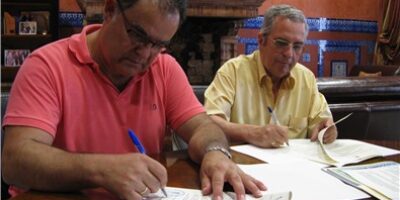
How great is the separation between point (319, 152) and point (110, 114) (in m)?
0.64

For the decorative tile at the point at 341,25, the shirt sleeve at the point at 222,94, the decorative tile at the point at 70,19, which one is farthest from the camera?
the decorative tile at the point at 341,25

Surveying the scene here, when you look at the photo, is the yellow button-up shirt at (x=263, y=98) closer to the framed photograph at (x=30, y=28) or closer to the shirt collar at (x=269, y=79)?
the shirt collar at (x=269, y=79)

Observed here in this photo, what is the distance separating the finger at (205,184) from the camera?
979 millimetres

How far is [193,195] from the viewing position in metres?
0.95

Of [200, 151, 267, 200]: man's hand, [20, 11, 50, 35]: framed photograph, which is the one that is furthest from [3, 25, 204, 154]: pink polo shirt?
[20, 11, 50, 35]: framed photograph

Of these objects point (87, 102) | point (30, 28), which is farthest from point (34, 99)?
point (30, 28)

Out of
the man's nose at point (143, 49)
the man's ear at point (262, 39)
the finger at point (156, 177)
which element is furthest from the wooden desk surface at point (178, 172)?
the man's ear at point (262, 39)

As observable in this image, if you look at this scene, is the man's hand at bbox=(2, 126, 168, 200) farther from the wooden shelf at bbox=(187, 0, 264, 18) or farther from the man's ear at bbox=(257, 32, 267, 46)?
the wooden shelf at bbox=(187, 0, 264, 18)

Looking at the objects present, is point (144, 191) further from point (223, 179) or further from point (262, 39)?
point (262, 39)

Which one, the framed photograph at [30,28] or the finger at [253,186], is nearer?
the finger at [253,186]

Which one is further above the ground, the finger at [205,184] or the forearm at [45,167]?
the forearm at [45,167]

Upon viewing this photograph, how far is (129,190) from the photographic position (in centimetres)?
87

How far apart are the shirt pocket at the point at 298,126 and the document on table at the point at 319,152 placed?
353 mm

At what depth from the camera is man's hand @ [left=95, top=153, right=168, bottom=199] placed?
87cm
